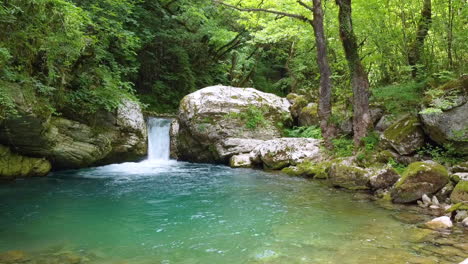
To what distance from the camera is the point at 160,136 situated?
51.7ft

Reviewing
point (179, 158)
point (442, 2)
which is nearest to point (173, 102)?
point (179, 158)

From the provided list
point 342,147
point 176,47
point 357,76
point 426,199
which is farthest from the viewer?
point 176,47

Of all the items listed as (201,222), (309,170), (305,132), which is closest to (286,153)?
(309,170)

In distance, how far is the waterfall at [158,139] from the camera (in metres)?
15.3

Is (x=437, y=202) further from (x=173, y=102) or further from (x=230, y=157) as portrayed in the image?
(x=173, y=102)

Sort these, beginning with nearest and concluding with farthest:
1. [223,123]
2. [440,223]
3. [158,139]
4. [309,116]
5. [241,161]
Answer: [440,223] < [241,161] < [223,123] < [309,116] < [158,139]

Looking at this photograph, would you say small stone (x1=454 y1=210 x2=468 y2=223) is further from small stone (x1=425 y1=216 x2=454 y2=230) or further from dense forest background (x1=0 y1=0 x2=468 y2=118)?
dense forest background (x1=0 y1=0 x2=468 y2=118)

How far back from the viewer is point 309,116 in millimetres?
15570

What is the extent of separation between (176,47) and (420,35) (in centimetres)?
1357

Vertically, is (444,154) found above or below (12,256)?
above

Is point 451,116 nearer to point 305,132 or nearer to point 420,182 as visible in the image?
point 420,182

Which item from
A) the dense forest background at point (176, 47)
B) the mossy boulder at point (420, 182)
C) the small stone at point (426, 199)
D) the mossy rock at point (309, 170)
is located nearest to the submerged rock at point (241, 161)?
the mossy rock at point (309, 170)

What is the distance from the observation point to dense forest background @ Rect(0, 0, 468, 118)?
26.0ft

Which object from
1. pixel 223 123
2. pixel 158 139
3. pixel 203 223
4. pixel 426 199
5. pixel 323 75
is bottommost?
pixel 203 223
